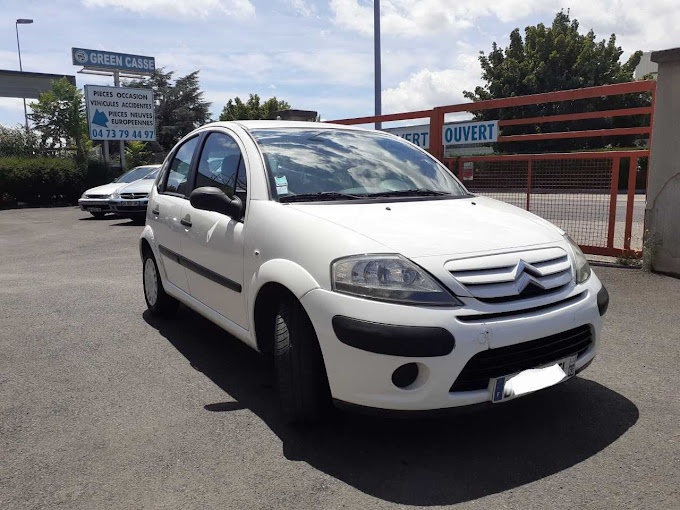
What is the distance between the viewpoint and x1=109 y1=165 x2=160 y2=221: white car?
13523mm

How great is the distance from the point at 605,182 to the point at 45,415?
266 inches

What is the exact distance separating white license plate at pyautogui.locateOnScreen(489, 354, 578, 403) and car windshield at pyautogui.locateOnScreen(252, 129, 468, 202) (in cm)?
136

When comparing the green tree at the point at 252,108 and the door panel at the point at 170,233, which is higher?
the green tree at the point at 252,108

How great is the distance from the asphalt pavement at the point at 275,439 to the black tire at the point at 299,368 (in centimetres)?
18

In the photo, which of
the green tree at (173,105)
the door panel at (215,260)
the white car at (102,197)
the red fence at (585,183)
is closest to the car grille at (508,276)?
the door panel at (215,260)

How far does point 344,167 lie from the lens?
3662 mm

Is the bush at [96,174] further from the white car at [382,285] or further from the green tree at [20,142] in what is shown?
the white car at [382,285]

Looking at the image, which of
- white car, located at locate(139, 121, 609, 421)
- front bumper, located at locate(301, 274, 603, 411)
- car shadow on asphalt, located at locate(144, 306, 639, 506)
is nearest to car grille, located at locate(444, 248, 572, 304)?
white car, located at locate(139, 121, 609, 421)

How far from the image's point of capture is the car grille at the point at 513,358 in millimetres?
2543

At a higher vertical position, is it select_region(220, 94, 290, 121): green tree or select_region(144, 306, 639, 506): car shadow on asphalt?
select_region(220, 94, 290, 121): green tree

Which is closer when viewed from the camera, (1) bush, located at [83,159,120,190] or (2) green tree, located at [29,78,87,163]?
(1) bush, located at [83,159,120,190]

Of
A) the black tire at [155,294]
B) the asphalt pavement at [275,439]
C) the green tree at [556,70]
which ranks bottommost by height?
the asphalt pavement at [275,439]

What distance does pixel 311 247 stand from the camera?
2795 millimetres

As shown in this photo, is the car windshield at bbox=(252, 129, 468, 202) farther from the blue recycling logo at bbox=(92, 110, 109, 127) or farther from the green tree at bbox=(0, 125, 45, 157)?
the green tree at bbox=(0, 125, 45, 157)
